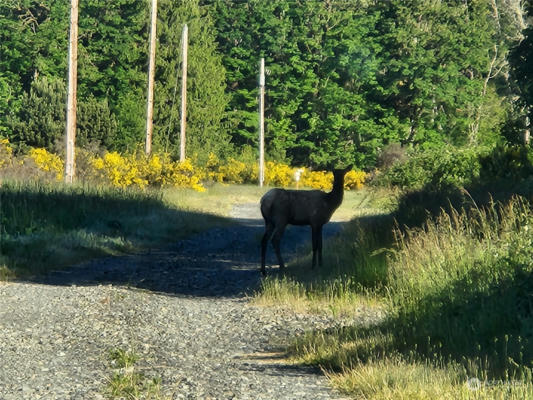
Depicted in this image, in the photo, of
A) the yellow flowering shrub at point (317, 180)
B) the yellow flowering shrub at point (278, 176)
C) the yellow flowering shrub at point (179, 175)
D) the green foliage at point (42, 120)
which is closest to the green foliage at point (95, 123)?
the green foliage at point (42, 120)

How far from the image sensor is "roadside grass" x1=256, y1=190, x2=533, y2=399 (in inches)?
341

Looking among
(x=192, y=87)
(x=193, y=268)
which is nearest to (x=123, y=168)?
(x=193, y=268)

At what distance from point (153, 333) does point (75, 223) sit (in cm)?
1459

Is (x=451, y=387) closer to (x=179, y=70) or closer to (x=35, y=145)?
(x=35, y=145)

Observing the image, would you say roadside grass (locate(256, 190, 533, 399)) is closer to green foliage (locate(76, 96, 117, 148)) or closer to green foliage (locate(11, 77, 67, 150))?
green foliage (locate(11, 77, 67, 150))

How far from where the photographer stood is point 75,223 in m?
26.2

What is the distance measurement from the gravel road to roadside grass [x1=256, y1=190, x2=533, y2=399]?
397 mm

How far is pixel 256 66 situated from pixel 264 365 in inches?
2522

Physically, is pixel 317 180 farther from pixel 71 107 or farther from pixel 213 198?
pixel 71 107

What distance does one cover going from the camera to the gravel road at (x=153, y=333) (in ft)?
30.1

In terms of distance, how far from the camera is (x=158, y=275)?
752 inches

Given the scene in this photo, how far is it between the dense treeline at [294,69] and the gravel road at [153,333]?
4472 centimetres

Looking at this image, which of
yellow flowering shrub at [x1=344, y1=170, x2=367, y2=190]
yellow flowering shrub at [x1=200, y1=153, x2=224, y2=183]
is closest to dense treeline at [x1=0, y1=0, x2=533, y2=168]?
yellow flowering shrub at [x1=200, y1=153, x2=224, y2=183]

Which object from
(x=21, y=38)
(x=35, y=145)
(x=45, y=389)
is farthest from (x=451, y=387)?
(x=21, y=38)
